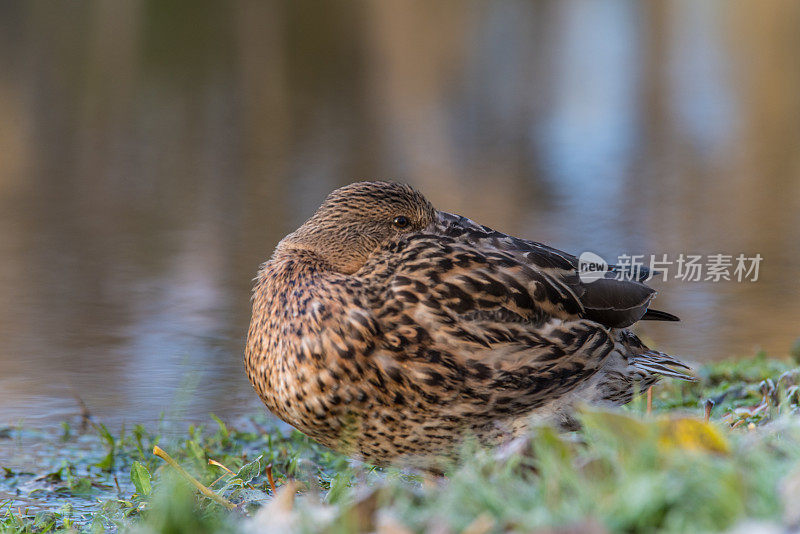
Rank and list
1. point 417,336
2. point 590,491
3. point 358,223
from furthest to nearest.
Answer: point 358,223 → point 417,336 → point 590,491

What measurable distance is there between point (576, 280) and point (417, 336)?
0.91m

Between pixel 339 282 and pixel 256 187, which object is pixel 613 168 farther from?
pixel 339 282

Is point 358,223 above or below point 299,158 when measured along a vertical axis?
above

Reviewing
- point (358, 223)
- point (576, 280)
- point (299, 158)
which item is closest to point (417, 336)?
point (358, 223)

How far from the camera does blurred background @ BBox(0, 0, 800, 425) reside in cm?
800

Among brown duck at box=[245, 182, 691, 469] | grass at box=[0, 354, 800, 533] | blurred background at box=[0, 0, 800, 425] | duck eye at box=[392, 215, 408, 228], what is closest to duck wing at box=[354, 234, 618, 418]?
brown duck at box=[245, 182, 691, 469]

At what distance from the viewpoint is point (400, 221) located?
4.70 m

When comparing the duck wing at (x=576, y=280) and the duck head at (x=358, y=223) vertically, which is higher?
the duck head at (x=358, y=223)

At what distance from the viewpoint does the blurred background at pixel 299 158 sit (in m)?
8.00

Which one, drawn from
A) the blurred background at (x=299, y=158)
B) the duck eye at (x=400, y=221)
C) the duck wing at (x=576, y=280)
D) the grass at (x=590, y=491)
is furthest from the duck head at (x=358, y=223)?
the blurred background at (x=299, y=158)

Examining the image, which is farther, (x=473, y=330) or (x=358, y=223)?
(x=358, y=223)

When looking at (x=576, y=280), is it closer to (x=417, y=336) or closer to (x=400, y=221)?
(x=400, y=221)

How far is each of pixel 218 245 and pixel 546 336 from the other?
Result: 6426 millimetres

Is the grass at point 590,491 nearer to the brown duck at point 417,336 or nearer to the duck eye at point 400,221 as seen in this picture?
the brown duck at point 417,336
